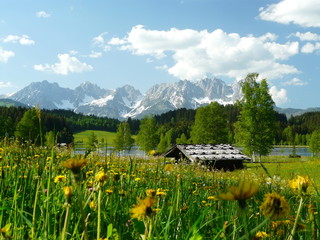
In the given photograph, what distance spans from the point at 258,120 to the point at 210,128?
36.0ft

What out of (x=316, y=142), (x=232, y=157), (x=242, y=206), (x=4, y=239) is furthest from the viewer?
(x=316, y=142)

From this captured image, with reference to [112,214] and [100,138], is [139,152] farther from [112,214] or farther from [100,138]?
[112,214]

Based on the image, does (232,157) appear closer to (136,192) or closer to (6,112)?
(136,192)

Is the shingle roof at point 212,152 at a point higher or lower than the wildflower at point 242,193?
lower

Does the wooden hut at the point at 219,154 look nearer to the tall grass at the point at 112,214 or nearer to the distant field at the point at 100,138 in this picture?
the distant field at the point at 100,138

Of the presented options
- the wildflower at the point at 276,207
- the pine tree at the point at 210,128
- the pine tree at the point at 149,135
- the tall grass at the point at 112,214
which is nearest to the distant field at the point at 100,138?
the tall grass at the point at 112,214

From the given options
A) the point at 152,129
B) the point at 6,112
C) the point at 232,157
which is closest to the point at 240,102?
the point at 232,157

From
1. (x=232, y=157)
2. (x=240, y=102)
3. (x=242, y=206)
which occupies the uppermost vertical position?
(x=240, y=102)

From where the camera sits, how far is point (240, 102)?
Answer: 168 ft

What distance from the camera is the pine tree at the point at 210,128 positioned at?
57.2 meters

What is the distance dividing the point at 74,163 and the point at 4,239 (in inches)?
21.9

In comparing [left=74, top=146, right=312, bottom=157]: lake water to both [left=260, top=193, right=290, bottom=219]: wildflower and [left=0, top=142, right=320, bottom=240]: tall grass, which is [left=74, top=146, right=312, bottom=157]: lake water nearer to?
[left=0, top=142, right=320, bottom=240]: tall grass

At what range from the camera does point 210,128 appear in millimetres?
57625

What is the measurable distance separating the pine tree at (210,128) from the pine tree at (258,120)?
25.7ft
